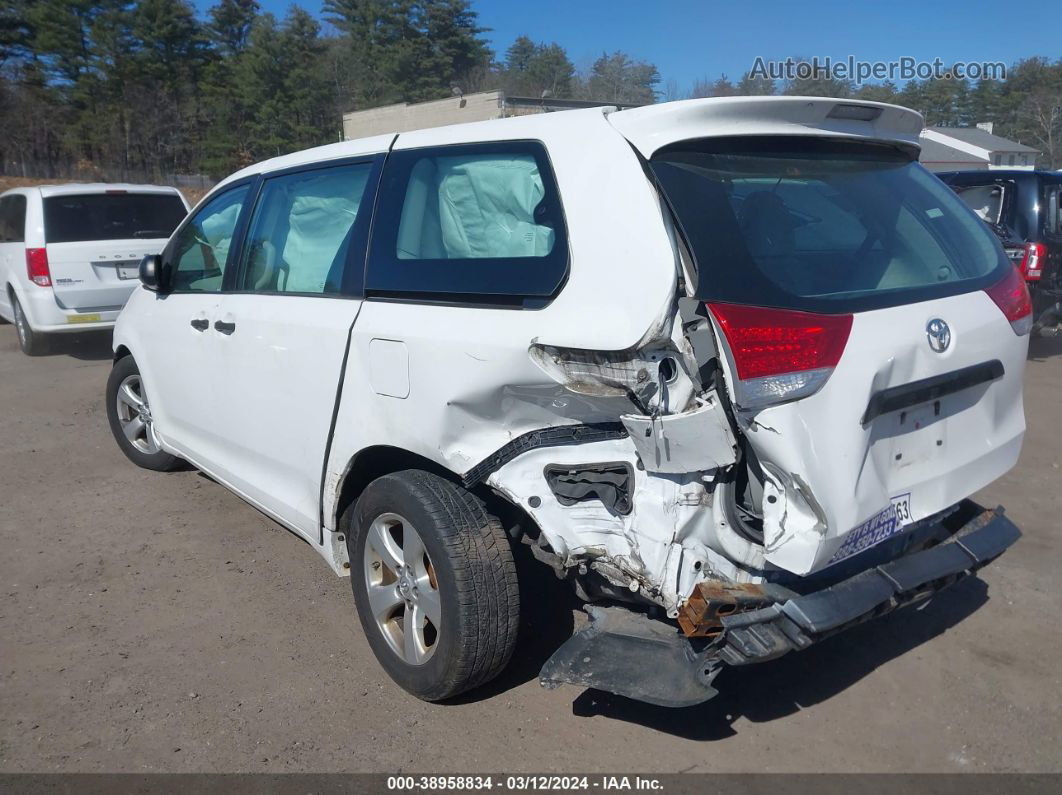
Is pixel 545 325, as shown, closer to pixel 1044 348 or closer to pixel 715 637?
pixel 715 637

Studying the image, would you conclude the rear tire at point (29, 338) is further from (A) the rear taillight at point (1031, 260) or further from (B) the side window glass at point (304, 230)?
(A) the rear taillight at point (1031, 260)

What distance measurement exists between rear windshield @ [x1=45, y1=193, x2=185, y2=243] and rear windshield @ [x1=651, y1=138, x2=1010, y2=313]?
8.44 meters

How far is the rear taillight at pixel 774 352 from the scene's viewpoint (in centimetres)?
235

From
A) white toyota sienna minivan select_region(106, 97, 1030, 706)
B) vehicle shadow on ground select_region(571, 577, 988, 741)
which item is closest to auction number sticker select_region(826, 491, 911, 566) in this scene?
white toyota sienna minivan select_region(106, 97, 1030, 706)

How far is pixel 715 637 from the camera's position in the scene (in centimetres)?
255

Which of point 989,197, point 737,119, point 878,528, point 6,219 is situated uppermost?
point 737,119

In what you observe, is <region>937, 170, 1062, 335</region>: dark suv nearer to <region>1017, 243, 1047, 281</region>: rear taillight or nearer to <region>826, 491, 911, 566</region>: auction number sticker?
<region>1017, 243, 1047, 281</region>: rear taillight

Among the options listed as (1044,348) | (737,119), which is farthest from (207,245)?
(1044,348)

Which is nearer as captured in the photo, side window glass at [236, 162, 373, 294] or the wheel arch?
the wheel arch

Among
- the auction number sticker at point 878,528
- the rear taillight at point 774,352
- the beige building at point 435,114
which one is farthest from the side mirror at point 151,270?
the auction number sticker at point 878,528

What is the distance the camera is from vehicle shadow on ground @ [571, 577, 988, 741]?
10.2 feet

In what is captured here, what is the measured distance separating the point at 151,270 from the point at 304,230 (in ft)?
4.16

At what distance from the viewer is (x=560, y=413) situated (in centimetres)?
269

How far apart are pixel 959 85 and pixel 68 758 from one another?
55.6m
